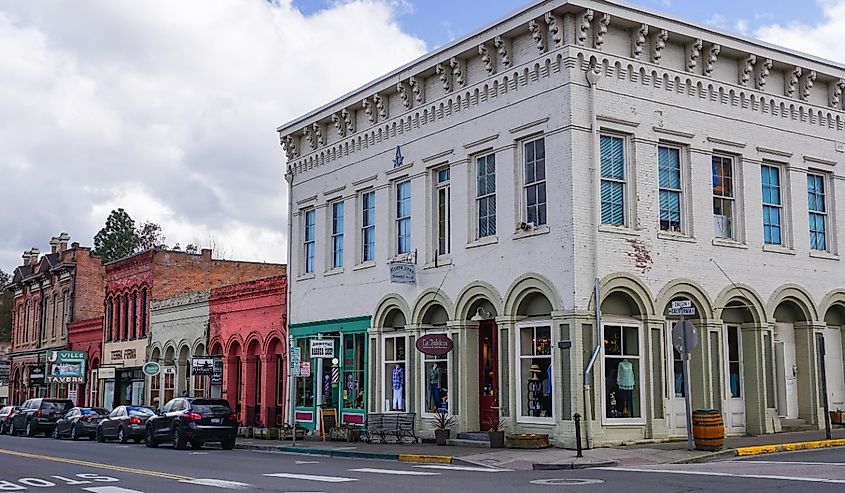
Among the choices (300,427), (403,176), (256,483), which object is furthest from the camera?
(300,427)

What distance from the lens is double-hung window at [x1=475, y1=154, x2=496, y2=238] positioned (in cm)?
2445

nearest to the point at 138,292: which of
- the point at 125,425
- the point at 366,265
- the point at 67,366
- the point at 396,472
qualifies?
the point at 67,366

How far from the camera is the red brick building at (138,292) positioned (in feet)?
145

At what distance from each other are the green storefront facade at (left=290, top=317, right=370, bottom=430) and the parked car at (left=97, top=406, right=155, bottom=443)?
5.33 m

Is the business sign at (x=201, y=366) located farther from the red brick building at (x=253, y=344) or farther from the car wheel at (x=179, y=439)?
the car wheel at (x=179, y=439)

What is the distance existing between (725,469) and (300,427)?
17.4m

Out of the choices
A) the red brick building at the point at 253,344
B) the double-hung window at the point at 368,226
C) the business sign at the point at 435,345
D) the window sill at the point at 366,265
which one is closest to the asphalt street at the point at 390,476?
the business sign at the point at 435,345

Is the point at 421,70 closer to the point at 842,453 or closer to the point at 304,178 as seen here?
the point at 304,178

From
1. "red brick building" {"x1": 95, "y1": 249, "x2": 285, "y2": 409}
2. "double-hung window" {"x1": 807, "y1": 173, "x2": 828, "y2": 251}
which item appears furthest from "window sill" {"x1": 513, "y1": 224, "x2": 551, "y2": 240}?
"red brick building" {"x1": 95, "y1": 249, "x2": 285, "y2": 409}

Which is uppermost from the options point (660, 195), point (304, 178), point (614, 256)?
point (304, 178)

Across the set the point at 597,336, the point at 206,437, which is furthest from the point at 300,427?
the point at 597,336

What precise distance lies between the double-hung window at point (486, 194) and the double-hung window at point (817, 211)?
812cm

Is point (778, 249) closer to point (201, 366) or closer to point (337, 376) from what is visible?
point (337, 376)

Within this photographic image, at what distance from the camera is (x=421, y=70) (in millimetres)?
26438
